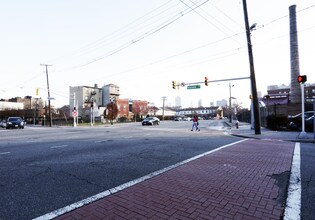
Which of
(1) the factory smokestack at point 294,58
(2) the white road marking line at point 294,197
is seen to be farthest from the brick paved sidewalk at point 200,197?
(1) the factory smokestack at point 294,58

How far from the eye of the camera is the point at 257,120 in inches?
767

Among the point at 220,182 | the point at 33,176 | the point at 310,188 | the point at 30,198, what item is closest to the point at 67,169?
the point at 33,176

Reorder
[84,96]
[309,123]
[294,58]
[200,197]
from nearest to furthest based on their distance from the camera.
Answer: [200,197], [309,123], [294,58], [84,96]

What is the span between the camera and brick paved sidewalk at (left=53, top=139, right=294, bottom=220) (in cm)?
388

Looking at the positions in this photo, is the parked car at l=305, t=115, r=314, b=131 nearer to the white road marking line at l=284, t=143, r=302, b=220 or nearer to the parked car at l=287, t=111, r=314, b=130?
the parked car at l=287, t=111, r=314, b=130

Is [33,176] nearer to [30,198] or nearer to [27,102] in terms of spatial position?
[30,198]

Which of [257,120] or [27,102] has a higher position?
[27,102]

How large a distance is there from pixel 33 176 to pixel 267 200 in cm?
545

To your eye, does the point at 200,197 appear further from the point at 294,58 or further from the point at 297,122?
the point at 294,58

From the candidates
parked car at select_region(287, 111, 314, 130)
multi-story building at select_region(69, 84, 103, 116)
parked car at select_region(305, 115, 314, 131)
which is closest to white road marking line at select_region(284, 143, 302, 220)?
parked car at select_region(305, 115, 314, 131)

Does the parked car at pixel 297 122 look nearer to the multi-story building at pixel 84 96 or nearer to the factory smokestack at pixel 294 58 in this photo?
the factory smokestack at pixel 294 58

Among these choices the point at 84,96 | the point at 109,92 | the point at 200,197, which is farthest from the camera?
the point at 109,92

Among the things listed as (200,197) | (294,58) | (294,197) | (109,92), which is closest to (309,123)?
(294,197)

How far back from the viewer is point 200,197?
15.3ft
